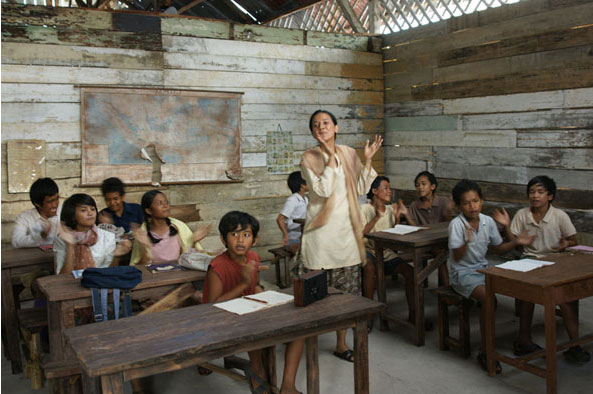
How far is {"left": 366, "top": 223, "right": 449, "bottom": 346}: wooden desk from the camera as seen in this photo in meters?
3.76

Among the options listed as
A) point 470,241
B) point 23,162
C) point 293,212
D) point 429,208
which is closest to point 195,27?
point 23,162

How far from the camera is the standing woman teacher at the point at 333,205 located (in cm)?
323

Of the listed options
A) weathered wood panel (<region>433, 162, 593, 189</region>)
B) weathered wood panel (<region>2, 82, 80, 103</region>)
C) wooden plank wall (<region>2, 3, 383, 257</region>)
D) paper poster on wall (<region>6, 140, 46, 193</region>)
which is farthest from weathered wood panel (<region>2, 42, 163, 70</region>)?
weathered wood panel (<region>433, 162, 593, 189</region>)

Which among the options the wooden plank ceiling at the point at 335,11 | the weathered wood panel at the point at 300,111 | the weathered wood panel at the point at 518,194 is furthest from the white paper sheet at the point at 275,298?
the wooden plank ceiling at the point at 335,11

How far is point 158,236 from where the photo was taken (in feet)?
12.1

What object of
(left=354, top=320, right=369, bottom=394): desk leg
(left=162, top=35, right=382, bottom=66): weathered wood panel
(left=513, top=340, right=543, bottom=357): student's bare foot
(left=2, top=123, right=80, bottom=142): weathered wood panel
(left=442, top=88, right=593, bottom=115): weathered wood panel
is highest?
(left=162, top=35, right=382, bottom=66): weathered wood panel

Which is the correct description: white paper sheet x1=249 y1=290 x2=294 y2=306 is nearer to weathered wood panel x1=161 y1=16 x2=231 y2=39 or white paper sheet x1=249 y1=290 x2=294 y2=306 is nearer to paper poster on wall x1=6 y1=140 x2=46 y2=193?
paper poster on wall x1=6 y1=140 x2=46 y2=193

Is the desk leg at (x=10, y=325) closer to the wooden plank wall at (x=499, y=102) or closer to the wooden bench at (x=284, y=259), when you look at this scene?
the wooden bench at (x=284, y=259)

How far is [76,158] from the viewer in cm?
555

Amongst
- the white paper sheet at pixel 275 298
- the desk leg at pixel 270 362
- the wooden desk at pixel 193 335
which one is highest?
the white paper sheet at pixel 275 298

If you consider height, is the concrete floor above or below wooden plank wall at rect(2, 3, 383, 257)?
below

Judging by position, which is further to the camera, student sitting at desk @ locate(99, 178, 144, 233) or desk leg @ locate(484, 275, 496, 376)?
student sitting at desk @ locate(99, 178, 144, 233)

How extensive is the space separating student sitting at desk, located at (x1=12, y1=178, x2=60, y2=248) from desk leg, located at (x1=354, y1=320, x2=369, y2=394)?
2.78m

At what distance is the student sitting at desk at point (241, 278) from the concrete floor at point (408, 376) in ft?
1.34
